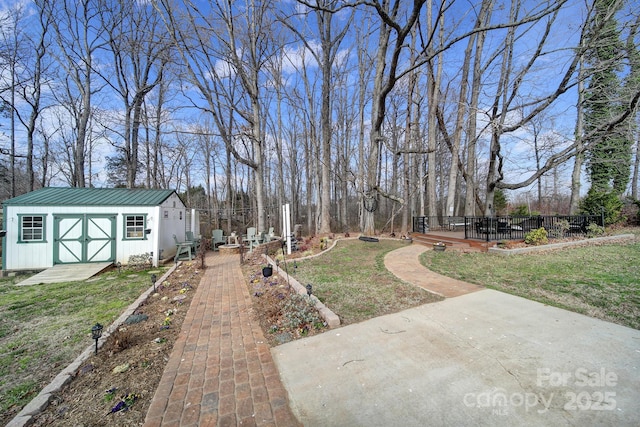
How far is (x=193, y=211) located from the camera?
1533 centimetres

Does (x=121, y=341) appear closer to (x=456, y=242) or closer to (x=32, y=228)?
(x=32, y=228)

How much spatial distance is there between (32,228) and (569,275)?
1623 centimetres

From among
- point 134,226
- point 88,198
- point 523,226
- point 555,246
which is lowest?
point 555,246

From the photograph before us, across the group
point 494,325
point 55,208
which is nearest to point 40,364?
point 494,325

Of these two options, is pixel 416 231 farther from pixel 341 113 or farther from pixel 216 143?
pixel 216 143

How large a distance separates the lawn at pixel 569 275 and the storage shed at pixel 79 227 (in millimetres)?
10417

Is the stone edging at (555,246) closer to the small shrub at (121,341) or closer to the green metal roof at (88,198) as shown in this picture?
the small shrub at (121,341)

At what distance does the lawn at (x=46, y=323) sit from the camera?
2699mm

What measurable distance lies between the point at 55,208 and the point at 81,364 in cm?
944

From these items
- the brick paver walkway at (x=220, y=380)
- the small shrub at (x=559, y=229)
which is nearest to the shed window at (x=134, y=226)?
the brick paver walkway at (x=220, y=380)

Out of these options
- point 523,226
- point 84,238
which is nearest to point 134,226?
point 84,238

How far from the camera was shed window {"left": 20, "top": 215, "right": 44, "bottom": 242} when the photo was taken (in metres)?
8.66

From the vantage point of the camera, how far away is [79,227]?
29.8 feet

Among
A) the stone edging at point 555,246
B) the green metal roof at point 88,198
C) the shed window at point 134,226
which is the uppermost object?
the green metal roof at point 88,198
